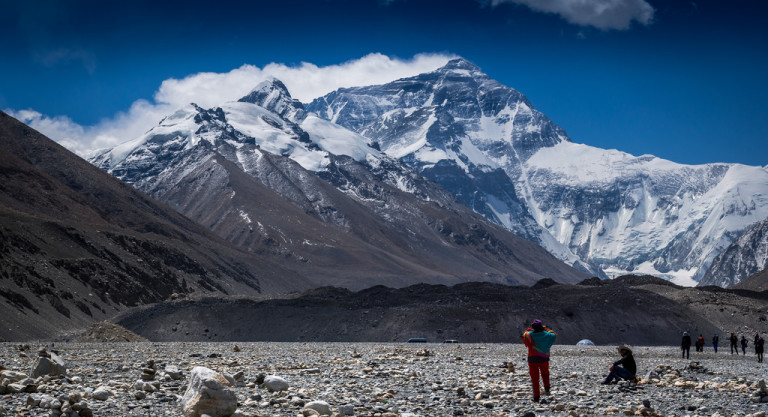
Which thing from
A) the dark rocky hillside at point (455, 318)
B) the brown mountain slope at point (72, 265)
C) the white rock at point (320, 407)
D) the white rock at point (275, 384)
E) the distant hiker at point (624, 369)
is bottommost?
the white rock at point (320, 407)

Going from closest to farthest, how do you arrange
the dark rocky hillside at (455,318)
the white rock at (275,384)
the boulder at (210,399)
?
the boulder at (210,399) < the white rock at (275,384) < the dark rocky hillside at (455,318)

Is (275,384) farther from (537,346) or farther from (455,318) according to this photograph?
(455,318)

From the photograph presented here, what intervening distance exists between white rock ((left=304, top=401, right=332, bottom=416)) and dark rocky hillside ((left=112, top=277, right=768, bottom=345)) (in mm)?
55719

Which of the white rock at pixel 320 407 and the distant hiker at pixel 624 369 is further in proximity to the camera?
the distant hiker at pixel 624 369

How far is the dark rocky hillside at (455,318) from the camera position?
75750mm

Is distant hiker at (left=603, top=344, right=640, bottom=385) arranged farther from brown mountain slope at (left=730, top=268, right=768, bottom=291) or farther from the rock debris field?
brown mountain slope at (left=730, top=268, right=768, bottom=291)

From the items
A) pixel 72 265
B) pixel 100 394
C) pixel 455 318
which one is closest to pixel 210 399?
pixel 100 394

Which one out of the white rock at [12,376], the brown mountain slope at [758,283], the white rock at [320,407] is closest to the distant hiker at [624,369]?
the white rock at [320,407]

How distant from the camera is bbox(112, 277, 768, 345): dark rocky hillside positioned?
249ft

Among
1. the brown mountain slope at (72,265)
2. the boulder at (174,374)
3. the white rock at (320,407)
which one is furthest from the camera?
the brown mountain slope at (72,265)

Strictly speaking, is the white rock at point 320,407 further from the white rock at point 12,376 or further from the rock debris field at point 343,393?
the white rock at point 12,376

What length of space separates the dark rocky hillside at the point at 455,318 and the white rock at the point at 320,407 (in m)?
55.7

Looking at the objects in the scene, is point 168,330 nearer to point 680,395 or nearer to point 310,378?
point 310,378

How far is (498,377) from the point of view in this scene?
2959 centimetres
